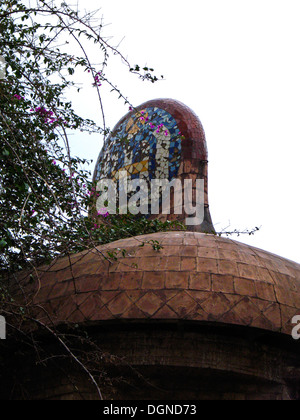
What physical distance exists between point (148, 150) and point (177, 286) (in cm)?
Answer: 337

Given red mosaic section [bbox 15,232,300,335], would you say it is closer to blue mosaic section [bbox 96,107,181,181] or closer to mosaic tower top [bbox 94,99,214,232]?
mosaic tower top [bbox 94,99,214,232]

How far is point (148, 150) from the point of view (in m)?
8.48

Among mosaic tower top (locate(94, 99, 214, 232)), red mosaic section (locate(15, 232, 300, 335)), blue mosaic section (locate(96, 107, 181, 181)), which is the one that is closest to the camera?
red mosaic section (locate(15, 232, 300, 335))

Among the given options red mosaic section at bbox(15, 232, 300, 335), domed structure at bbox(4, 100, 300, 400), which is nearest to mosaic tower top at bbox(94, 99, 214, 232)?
red mosaic section at bbox(15, 232, 300, 335)

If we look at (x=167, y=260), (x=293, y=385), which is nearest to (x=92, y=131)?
(x=167, y=260)

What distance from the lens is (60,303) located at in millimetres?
5652

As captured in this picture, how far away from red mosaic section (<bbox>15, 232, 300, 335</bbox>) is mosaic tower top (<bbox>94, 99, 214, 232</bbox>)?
192cm

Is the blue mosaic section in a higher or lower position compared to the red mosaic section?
higher

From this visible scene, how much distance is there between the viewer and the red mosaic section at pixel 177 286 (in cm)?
527

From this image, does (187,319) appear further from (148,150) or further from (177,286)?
(148,150)

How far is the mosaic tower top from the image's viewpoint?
809 centimetres

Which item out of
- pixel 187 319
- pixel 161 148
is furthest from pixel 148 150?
pixel 187 319

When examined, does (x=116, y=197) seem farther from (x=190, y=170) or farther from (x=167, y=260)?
(x=167, y=260)

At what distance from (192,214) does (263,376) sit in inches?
102
